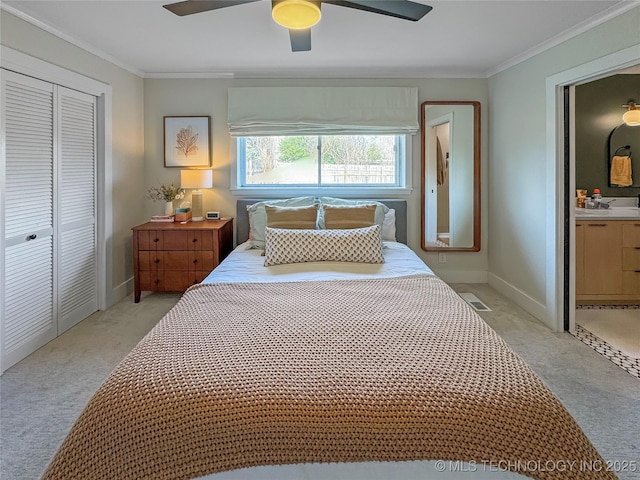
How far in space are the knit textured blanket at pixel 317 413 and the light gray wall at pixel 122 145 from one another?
9.21 feet

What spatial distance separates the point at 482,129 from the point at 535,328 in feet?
7.21

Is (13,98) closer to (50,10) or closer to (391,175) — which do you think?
(50,10)

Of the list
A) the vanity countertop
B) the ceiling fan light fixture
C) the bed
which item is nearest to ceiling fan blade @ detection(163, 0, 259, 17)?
the ceiling fan light fixture

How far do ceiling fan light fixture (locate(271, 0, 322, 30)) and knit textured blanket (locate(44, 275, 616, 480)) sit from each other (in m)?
1.57

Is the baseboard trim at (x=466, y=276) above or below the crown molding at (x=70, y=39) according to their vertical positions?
below

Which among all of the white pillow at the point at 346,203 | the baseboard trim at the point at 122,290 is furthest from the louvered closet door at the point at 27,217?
the white pillow at the point at 346,203

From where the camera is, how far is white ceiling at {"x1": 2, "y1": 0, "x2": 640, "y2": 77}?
274 cm

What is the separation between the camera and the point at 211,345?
63.3 inches

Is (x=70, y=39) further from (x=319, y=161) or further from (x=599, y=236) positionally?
(x=599, y=236)

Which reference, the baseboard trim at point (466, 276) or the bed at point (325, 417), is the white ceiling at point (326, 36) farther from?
the bed at point (325, 417)

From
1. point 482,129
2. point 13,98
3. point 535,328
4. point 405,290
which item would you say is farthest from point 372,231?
point 13,98

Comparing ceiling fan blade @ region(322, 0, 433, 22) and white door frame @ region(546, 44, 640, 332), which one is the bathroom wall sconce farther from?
ceiling fan blade @ region(322, 0, 433, 22)

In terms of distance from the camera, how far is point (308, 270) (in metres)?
2.92

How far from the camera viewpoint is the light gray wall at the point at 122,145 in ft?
11.2
